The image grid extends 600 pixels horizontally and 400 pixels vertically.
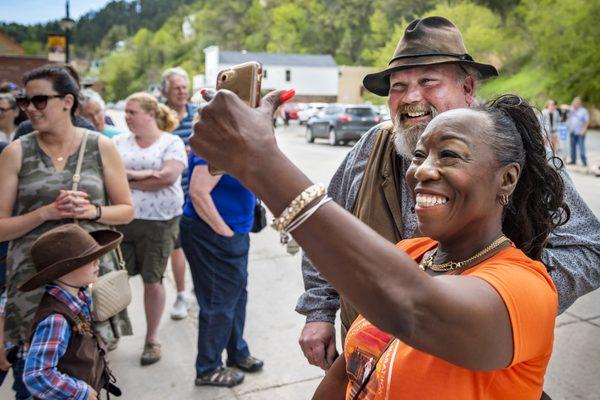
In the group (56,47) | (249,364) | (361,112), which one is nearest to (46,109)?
(249,364)

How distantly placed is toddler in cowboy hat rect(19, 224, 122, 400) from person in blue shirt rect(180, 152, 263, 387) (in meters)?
1.02

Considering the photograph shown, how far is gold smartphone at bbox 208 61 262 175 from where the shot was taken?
1029 mm

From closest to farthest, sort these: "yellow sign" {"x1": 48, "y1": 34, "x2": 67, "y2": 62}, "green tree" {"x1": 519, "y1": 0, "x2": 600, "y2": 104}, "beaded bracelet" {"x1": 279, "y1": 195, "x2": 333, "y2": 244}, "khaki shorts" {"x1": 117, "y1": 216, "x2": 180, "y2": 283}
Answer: "beaded bracelet" {"x1": 279, "y1": 195, "x2": 333, "y2": 244}
"khaki shorts" {"x1": 117, "y1": 216, "x2": 180, "y2": 283}
"yellow sign" {"x1": 48, "y1": 34, "x2": 67, "y2": 62}
"green tree" {"x1": 519, "y1": 0, "x2": 600, "y2": 104}

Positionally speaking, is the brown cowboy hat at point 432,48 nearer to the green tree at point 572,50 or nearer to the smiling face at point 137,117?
the smiling face at point 137,117

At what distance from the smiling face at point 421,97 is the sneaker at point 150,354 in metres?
2.96

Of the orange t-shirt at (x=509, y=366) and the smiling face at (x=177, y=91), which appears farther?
the smiling face at (x=177, y=91)

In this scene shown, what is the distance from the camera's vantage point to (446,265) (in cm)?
145

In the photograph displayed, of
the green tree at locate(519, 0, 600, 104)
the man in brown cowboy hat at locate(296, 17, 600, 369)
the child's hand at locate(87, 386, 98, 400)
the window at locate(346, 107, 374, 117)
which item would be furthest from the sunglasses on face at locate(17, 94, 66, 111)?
the green tree at locate(519, 0, 600, 104)

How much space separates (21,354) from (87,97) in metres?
3.49

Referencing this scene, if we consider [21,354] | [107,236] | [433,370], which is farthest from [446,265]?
[21,354]

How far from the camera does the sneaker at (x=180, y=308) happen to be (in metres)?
4.99

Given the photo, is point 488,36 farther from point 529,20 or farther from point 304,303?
point 304,303

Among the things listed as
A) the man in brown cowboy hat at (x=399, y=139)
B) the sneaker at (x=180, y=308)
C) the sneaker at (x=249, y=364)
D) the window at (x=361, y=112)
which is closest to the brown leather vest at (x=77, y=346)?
the man in brown cowboy hat at (x=399, y=139)

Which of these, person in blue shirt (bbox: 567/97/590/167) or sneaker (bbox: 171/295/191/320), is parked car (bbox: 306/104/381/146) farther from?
sneaker (bbox: 171/295/191/320)
